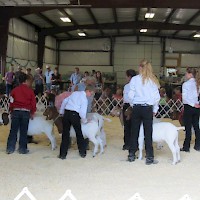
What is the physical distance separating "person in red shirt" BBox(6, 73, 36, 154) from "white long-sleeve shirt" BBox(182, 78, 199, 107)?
7.90 ft

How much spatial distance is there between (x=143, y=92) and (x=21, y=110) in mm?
1895

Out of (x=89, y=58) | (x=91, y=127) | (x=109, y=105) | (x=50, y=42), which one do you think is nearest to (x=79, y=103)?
(x=91, y=127)

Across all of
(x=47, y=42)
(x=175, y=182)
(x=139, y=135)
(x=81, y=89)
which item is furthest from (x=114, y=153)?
(x=47, y=42)

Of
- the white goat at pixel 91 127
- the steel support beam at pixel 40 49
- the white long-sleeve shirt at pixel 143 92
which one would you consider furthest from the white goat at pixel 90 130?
the steel support beam at pixel 40 49

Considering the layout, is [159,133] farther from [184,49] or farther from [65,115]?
[184,49]

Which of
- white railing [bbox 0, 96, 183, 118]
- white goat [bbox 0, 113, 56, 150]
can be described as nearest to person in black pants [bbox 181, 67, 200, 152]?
white goat [bbox 0, 113, 56, 150]

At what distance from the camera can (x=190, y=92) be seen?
575 cm

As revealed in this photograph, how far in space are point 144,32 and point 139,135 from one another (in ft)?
64.5

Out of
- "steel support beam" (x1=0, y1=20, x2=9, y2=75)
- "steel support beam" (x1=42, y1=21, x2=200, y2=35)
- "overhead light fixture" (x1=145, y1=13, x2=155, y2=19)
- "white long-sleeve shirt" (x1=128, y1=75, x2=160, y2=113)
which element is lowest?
"white long-sleeve shirt" (x1=128, y1=75, x2=160, y2=113)

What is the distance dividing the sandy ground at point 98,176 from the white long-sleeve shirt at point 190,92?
0.84m

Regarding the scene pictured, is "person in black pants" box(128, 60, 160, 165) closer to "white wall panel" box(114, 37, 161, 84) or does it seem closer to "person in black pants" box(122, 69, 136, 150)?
"person in black pants" box(122, 69, 136, 150)

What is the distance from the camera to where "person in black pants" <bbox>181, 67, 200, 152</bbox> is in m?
5.75

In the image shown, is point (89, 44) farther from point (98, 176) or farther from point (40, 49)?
point (98, 176)

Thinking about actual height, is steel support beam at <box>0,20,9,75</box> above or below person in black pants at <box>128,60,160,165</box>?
above
